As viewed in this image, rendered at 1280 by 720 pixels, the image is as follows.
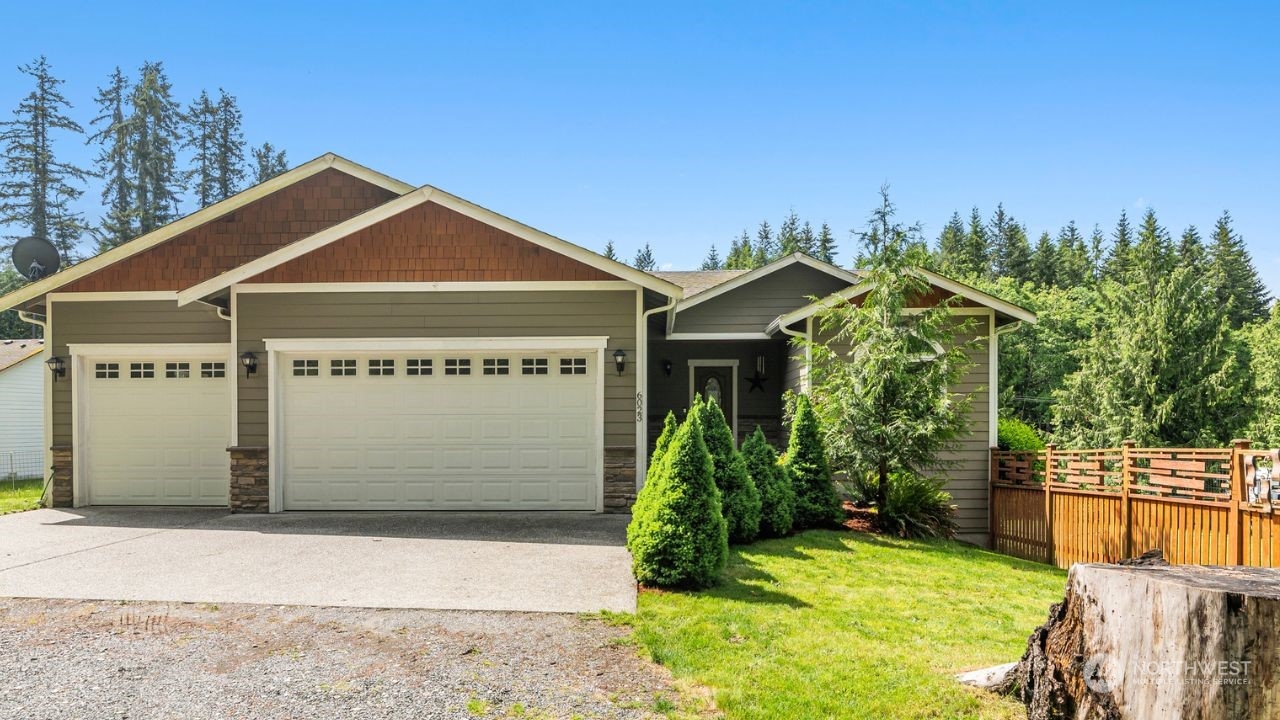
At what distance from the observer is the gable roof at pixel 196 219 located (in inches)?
396

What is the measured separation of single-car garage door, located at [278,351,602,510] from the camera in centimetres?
956

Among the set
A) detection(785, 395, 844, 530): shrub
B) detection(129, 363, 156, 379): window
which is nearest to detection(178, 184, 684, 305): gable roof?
detection(129, 363, 156, 379): window

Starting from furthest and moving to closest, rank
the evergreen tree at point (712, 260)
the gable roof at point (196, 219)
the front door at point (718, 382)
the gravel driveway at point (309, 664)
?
the evergreen tree at point (712, 260)
the front door at point (718, 382)
the gable roof at point (196, 219)
the gravel driveway at point (309, 664)

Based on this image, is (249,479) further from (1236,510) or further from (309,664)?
(1236,510)

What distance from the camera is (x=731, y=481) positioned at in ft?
25.9

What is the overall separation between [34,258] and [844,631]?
575 inches

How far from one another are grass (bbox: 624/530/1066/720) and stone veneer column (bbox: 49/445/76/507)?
968cm

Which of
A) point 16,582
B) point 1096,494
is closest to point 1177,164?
point 1096,494

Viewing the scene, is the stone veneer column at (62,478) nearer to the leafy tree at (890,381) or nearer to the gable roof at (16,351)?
the leafy tree at (890,381)

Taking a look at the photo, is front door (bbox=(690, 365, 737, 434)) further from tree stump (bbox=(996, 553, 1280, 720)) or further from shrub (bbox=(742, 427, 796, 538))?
tree stump (bbox=(996, 553, 1280, 720))

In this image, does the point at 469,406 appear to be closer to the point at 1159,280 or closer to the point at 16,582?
the point at 16,582

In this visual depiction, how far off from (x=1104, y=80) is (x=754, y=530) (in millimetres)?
12564

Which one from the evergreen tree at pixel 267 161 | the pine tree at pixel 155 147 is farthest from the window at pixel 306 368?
the evergreen tree at pixel 267 161

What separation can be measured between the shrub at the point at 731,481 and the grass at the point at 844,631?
0.30m
